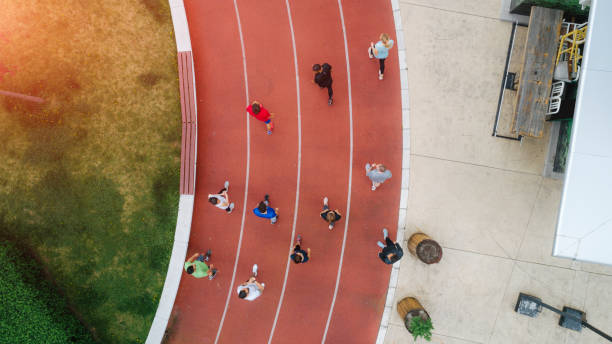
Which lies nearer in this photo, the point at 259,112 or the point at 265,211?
the point at 259,112

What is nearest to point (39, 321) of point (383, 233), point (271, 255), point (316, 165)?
point (271, 255)

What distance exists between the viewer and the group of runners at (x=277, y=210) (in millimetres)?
7496

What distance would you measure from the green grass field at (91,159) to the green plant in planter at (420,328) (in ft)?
21.2

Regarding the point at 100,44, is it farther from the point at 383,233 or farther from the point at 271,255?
the point at 383,233

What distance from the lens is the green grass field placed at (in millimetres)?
8562

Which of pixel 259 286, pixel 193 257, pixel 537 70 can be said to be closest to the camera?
pixel 537 70

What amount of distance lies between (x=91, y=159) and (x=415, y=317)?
9287 mm

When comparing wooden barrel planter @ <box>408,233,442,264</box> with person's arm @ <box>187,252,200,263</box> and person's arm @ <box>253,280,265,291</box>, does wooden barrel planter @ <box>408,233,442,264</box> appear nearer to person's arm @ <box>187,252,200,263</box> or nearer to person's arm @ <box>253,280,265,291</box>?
person's arm @ <box>253,280,265,291</box>

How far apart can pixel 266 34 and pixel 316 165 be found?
3.83m

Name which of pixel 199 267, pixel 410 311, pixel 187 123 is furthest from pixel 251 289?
pixel 187 123

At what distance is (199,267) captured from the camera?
7809mm

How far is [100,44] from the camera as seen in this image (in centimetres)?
872

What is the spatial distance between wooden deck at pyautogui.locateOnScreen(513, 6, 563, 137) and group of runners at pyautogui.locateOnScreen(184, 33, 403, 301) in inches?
134

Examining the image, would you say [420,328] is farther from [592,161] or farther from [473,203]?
[592,161]
